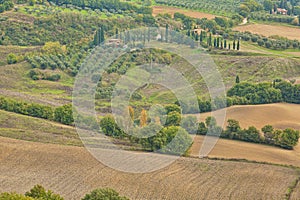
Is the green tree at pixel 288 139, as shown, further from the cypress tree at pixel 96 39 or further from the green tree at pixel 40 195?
the cypress tree at pixel 96 39

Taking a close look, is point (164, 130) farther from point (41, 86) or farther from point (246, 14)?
point (246, 14)

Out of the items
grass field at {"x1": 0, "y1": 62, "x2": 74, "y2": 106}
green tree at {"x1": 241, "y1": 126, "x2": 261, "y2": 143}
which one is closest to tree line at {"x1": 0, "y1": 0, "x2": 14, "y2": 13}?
grass field at {"x1": 0, "y1": 62, "x2": 74, "y2": 106}

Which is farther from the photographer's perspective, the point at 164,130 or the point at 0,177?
the point at 164,130

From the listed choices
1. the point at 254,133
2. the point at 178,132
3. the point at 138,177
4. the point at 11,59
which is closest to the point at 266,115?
the point at 254,133

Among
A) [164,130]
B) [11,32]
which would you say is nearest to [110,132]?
[164,130]

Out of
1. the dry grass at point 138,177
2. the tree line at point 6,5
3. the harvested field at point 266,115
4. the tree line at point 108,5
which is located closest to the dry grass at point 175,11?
the tree line at point 108,5

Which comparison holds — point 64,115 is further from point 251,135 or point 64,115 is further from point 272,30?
point 272,30

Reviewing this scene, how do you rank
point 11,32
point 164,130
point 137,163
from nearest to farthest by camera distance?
point 137,163 → point 164,130 → point 11,32
